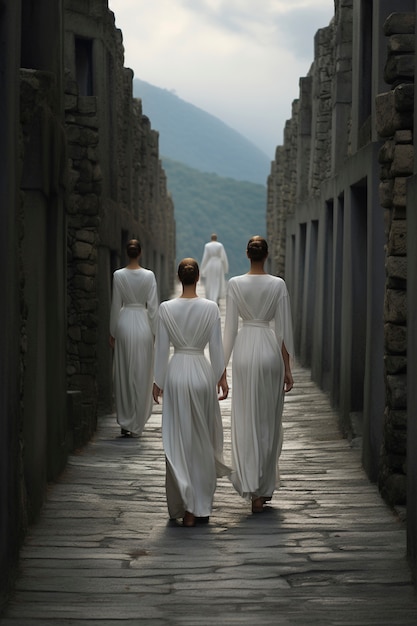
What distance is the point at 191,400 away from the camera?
8734 mm

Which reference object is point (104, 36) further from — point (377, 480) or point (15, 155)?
point (15, 155)

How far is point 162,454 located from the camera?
12.0m

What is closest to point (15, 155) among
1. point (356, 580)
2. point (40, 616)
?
point (40, 616)

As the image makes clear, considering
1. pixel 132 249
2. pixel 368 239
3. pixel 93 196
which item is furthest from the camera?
pixel 93 196

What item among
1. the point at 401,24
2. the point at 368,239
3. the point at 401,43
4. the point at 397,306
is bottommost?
the point at 397,306

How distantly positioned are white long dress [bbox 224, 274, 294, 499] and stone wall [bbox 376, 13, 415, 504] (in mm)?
806

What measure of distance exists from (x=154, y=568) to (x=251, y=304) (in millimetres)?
2552

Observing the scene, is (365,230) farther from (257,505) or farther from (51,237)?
(257,505)

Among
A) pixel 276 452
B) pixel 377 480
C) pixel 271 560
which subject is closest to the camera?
pixel 271 560

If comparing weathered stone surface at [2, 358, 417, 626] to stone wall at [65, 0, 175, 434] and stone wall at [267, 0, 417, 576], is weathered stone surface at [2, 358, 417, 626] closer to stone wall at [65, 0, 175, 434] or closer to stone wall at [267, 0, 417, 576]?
stone wall at [267, 0, 417, 576]

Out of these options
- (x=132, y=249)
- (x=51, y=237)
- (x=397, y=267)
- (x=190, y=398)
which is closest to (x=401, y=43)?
(x=397, y=267)

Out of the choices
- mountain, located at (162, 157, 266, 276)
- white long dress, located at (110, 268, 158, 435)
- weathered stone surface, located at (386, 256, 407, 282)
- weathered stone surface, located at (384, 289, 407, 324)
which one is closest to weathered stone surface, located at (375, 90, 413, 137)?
weathered stone surface, located at (386, 256, 407, 282)

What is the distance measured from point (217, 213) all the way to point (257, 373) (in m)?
106

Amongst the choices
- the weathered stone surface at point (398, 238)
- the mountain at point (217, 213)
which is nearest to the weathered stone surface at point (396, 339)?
the weathered stone surface at point (398, 238)
